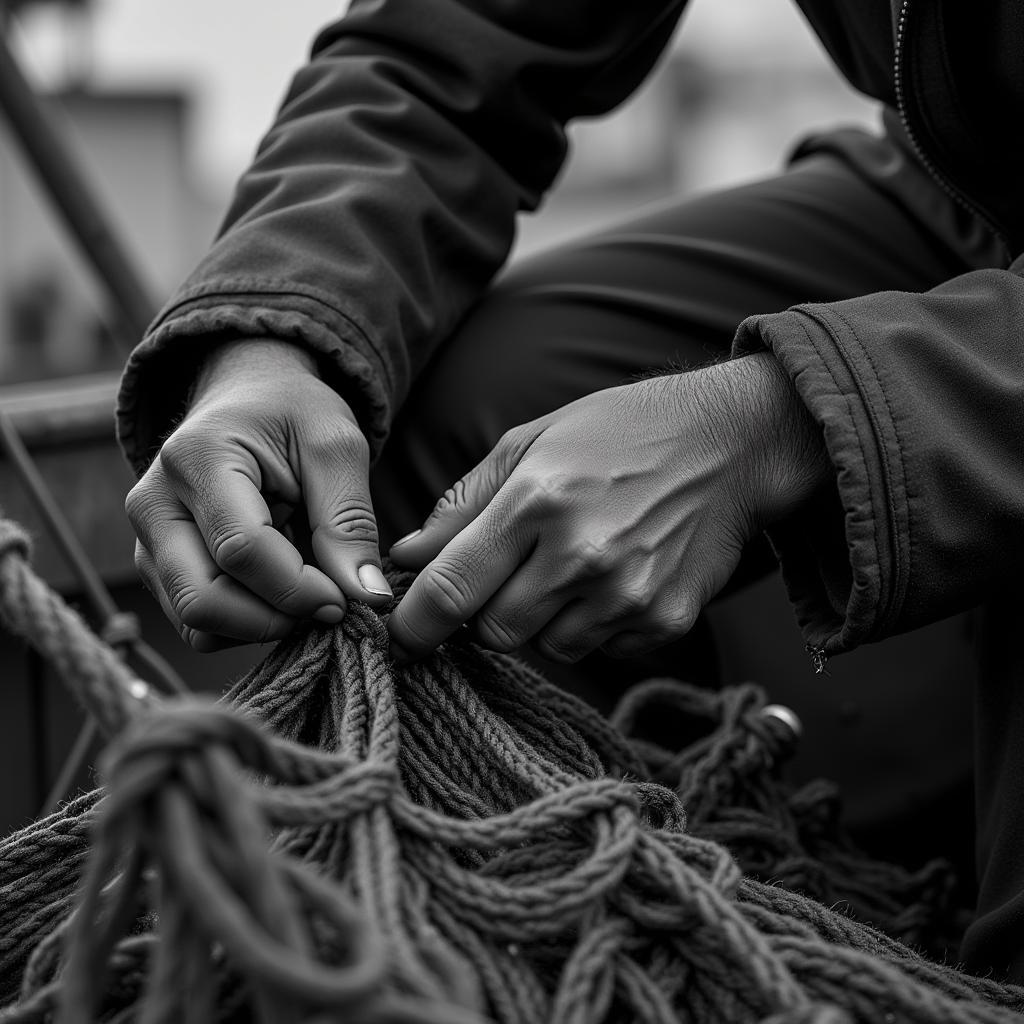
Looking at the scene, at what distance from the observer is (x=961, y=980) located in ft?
2.21

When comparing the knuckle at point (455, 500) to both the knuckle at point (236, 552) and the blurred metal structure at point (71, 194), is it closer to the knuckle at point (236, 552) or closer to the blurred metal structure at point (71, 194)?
the knuckle at point (236, 552)

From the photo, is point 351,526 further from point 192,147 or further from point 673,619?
point 192,147

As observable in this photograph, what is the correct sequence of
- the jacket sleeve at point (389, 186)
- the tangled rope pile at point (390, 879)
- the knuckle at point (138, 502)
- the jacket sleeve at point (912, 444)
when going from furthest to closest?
1. the jacket sleeve at point (389, 186)
2. the knuckle at point (138, 502)
3. the jacket sleeve at point (912, 444)
4. the tangled rope pile at point (390, 879)

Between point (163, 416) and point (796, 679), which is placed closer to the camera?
point (163, 416)

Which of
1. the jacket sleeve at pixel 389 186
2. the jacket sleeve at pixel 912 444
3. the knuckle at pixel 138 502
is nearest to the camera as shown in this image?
the jacket sleeve at pixel 912 444

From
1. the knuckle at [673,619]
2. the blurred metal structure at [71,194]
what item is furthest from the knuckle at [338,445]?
the blurred metal structure at [71,194]

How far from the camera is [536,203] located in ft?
3.88

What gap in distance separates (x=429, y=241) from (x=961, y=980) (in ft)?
2.23

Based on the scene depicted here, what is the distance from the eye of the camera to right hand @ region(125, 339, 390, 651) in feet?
2.39

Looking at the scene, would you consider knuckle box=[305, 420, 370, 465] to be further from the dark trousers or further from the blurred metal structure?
the blurred metal structure

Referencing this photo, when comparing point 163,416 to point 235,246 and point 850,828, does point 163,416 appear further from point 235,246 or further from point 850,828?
point 850,828

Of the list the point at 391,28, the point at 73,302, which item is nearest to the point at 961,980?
the point at 391,28

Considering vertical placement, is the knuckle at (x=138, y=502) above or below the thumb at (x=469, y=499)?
below

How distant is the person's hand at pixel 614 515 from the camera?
0.72 meters
